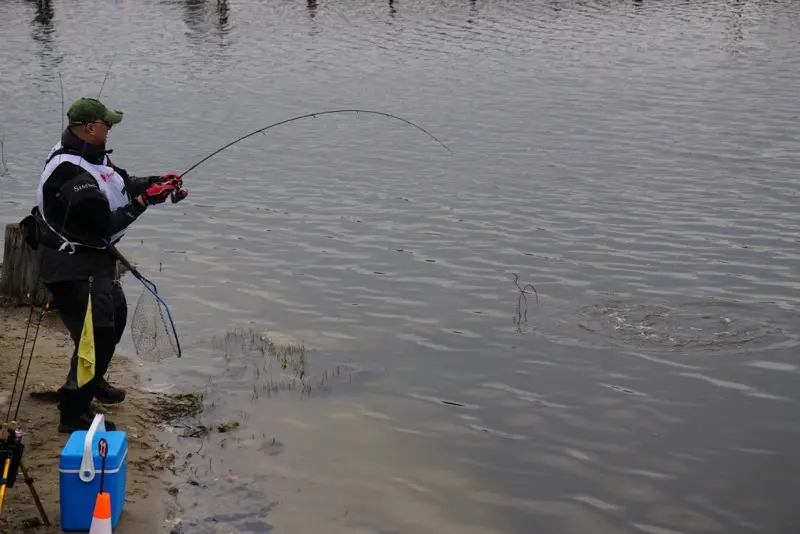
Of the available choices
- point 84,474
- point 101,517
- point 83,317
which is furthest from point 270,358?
point 101,517

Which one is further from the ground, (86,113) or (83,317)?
(86,113)

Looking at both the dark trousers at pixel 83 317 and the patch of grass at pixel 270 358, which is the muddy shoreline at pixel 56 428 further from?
the patch of grass at pixel 270 358

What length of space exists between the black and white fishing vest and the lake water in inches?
67.6

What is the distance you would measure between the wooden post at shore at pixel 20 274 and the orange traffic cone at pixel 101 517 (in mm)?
5136

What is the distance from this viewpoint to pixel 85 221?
22.5 ft

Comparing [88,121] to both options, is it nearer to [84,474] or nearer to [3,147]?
[84,474]

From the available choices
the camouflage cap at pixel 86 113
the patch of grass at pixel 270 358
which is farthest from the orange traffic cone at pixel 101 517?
the patch of grass at pixel 270 358

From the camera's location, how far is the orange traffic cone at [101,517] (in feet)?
18.4

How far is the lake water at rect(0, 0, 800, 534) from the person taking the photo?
7648 mm

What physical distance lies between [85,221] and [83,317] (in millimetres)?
677

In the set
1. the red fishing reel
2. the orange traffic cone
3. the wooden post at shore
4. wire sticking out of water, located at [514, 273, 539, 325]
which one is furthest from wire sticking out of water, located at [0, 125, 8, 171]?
the orange traffic cone

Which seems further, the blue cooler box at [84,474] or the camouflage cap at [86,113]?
the camouflage cap at [86,113]

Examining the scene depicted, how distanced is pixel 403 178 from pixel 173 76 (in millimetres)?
12372

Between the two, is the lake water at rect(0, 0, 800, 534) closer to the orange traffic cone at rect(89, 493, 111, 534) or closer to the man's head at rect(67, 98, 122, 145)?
the orange traffic cone at rect(89, 493, 111, 534)
